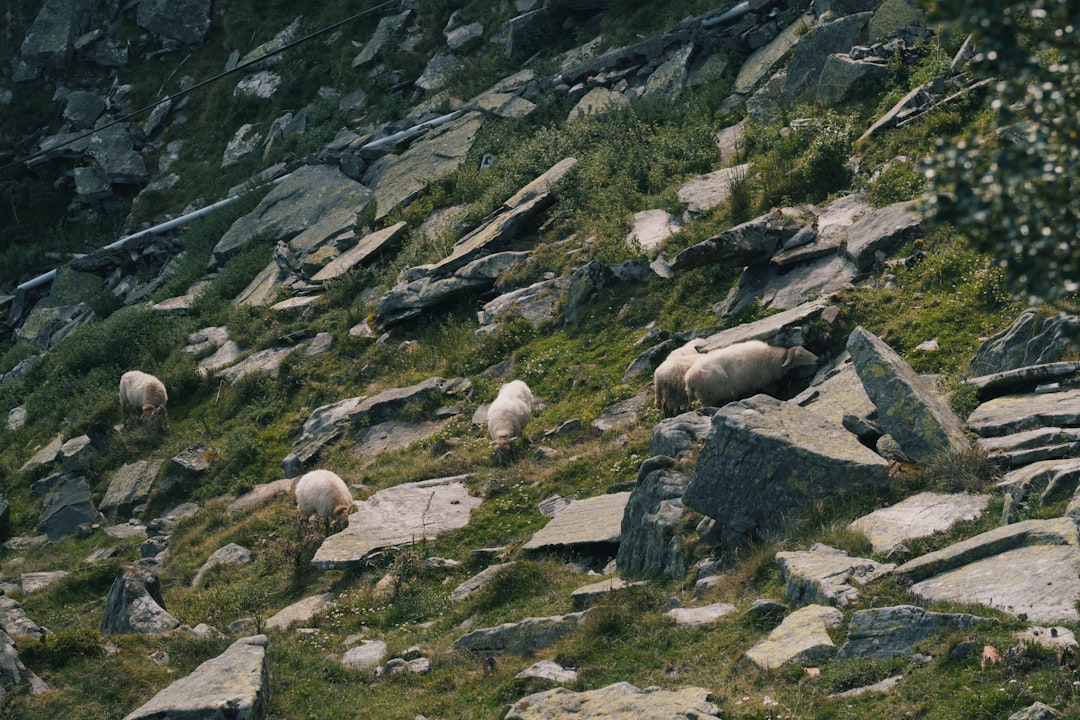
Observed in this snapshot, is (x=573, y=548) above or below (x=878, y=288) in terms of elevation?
below

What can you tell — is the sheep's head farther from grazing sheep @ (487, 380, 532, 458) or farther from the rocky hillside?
grazing sheep @ (487, 380, 532, 458)

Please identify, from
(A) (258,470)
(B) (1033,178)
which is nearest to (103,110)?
(A) (258,470)

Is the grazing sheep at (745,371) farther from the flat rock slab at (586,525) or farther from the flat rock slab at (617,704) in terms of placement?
the flat rock slab at (617,704)

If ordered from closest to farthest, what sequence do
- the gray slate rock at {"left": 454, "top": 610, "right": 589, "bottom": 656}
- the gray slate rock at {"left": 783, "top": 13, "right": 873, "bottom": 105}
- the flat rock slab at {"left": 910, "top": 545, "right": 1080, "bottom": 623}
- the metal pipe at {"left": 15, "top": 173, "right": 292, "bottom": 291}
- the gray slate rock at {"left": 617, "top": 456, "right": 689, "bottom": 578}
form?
the flat rock slab at {"left": 910, "top": 545, "right": 1080, "bottom": 623} < the gray slate rock at {"left": 454, "top": 610, "right": 589, "bottom": 656} < the gray slate rock at {"left": 617, "top": 456, "right": 689, "bottom": 578} < the gray slate rock at {"left": 783, "top": 13, "right": 873, "bottom": 105} < the metal pipe at {"left": 15, "top": 173, "right": 292, "bottom": 291}

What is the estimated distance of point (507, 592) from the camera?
1395 cm

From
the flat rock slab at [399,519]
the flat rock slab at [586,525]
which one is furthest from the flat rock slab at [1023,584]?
the flat rock slab at [399,519]

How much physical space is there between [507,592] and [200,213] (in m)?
28.2

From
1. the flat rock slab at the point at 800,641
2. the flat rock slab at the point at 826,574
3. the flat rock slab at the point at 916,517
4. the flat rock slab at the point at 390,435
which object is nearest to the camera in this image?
the flat rock slab at the point at 800,641

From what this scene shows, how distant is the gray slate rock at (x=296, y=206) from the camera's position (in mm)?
34000

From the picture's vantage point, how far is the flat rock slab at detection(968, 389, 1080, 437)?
1200 cm

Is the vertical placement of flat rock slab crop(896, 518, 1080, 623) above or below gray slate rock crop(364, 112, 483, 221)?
above

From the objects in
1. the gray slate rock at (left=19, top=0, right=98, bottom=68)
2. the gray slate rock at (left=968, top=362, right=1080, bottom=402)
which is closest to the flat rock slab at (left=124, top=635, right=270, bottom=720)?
the gray slate rock at (left=968, top=362, right=1080, bottom=402)

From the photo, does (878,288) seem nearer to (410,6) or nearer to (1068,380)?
(1068,380)

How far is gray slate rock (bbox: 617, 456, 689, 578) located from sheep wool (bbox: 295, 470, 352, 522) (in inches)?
235
